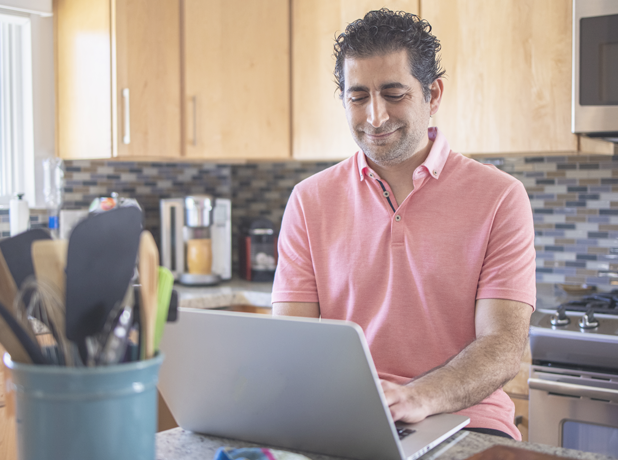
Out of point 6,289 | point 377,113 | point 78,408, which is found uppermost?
point 377,113

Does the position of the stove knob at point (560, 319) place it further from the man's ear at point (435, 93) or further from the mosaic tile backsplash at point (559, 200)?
the man's ear at point (435, 93)

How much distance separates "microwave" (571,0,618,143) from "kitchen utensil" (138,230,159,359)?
1.77 metres

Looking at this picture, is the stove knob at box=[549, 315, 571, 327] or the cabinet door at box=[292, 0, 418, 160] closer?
the stove knob at box=[549, 315, 571, 327]

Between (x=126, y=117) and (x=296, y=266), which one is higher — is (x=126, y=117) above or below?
above

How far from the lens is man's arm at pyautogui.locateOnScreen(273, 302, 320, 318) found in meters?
1.47

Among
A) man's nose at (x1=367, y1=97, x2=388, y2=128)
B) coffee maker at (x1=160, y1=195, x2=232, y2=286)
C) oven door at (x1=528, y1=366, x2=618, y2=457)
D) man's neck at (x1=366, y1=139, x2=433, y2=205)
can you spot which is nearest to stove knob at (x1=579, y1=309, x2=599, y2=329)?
oven door at (x1=528, y1=366, x2=618, y2=457)

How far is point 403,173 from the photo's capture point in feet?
4.86

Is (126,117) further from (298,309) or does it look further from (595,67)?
(595,67)

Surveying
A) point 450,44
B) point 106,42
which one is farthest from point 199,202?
point 450,44

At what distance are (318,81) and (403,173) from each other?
1180 mm

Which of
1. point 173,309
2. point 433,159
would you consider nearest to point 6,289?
point 173,309

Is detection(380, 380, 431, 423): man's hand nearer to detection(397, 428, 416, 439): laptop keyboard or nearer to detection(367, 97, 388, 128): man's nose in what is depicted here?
detection(397, 428, 416, 439): laptop keyboard

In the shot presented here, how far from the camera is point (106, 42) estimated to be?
2.34 metres

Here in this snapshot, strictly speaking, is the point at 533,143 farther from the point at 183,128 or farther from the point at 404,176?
the point at 183,128
